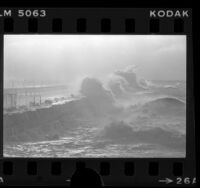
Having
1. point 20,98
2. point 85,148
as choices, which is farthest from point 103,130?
point 20,98

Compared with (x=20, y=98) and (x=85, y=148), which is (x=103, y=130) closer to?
(x=85, y=148)

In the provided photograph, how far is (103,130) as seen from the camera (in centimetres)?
286

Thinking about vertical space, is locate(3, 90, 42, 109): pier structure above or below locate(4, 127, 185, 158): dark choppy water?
above

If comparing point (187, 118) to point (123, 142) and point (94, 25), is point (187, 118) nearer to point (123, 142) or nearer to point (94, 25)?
point (123, 142)

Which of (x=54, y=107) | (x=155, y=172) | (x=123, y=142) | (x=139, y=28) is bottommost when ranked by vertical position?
(x=155, y=172)

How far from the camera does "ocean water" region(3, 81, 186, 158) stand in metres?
2.84

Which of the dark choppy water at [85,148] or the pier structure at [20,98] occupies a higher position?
the pier structure at [20,98]

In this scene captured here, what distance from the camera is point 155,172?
9.43 feet

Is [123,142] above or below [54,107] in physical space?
below

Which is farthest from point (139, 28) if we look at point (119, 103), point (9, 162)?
point (9, 162)

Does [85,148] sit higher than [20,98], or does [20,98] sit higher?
[20,98]

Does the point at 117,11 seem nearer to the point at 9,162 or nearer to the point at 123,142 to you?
the point at 123,142

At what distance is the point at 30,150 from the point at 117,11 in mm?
1123

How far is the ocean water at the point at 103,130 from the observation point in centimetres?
284
